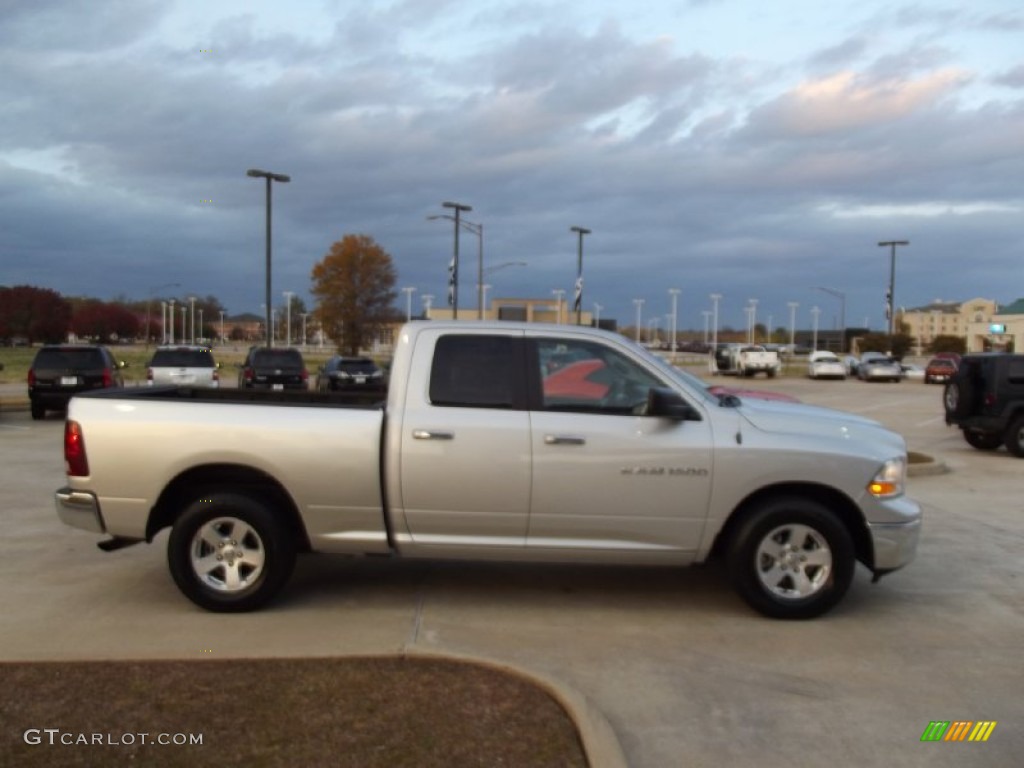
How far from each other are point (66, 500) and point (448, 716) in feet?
10.7

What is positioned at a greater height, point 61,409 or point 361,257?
point 361,257

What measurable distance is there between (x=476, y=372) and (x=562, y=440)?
2.40ft

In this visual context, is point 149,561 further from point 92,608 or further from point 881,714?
point 881,714

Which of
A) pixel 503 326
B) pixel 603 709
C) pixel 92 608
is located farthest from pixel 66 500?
pixel 603 709

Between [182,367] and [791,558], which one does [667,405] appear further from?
[182,367]

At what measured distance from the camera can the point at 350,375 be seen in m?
30.0

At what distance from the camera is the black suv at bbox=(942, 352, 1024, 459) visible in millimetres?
15086

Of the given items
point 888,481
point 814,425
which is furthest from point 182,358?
point 888,481

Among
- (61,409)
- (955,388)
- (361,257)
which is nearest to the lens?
(955,388)

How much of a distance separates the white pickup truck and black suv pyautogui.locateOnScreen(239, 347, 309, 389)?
19.9m

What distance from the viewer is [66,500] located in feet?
19.8

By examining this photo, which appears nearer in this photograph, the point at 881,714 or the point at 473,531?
the point at 881,714

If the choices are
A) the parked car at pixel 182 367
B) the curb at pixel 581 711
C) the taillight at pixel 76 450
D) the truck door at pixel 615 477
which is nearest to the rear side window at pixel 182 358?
the parked car at pixel 182 367

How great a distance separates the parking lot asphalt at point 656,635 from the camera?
4.38m
